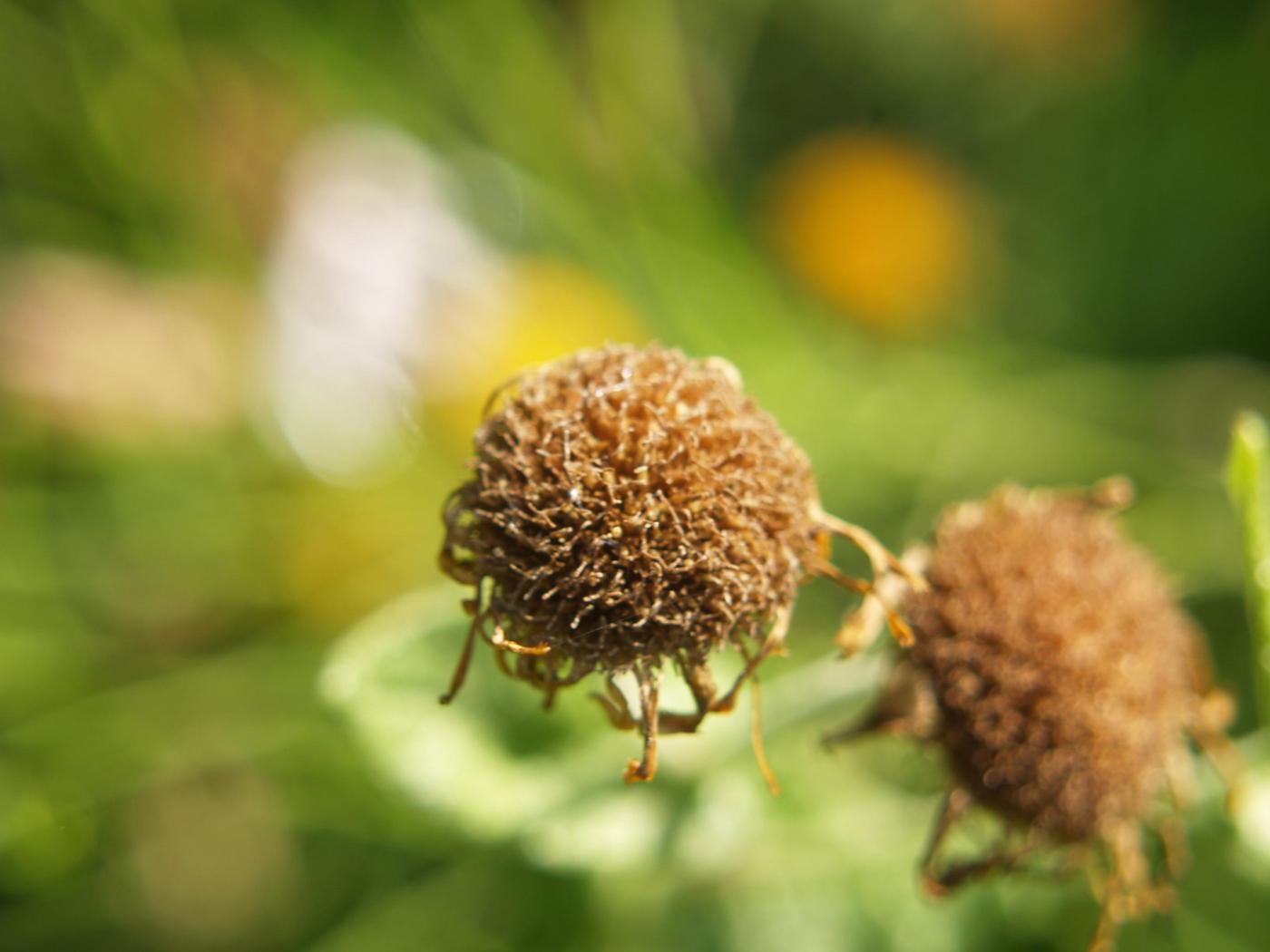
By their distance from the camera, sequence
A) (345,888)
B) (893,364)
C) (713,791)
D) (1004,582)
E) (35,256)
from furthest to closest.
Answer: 1. (893,364)
2. (35,256)
3. (345,888)
4. (713,791)
5. (1004,582)

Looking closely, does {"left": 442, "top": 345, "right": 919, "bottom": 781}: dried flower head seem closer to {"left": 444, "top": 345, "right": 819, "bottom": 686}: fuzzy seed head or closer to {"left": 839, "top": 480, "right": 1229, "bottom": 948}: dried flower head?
{"left": 444, "top": 345, "right": 819, "bottom": 686}: fuzzy seed head

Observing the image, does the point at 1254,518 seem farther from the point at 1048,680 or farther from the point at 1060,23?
the point at 1060,23

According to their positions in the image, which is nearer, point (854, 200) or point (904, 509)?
point (904, 509)

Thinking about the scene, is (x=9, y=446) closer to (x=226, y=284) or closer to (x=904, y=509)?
(x=226, y=284)

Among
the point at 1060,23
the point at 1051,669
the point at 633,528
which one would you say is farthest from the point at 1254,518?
the point at 1060,23

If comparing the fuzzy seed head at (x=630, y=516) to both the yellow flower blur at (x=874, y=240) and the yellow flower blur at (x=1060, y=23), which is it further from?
the yellow flower blur at (x=1060, y=23)

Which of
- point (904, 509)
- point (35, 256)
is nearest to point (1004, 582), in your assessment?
point (904, 509)

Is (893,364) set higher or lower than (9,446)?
higher
